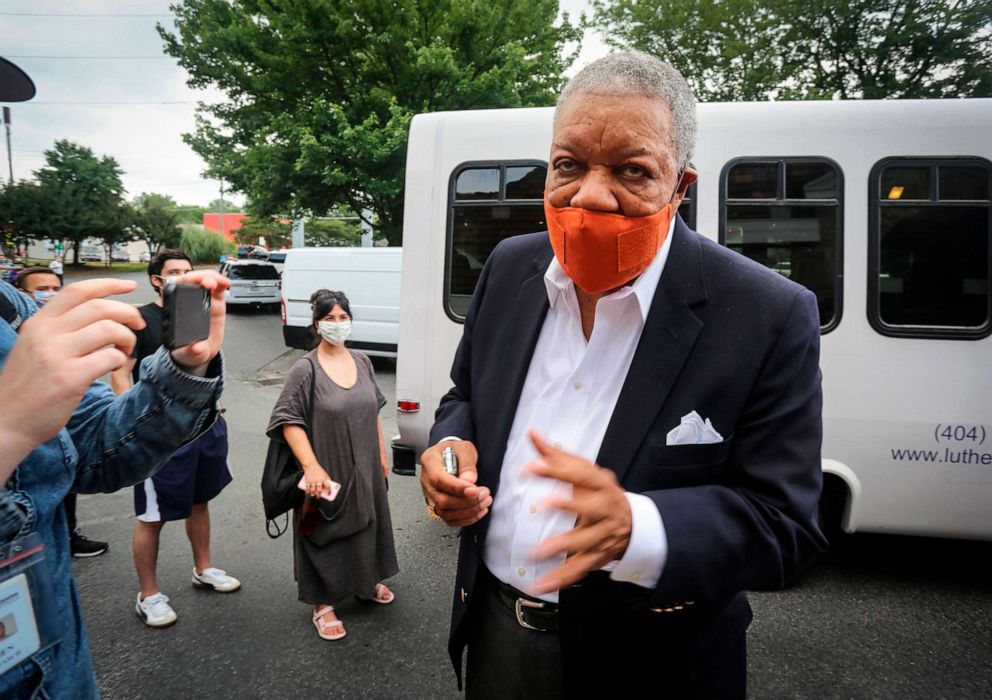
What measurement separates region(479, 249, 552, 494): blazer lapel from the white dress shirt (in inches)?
1.1

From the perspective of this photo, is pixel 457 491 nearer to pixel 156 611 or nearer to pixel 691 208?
pixel 156 611

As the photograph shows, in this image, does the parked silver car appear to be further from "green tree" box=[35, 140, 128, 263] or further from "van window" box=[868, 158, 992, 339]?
"green tree" box=[35, 140, 128, 263]

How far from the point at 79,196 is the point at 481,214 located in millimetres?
53193

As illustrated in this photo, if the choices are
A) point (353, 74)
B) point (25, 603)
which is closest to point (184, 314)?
point (25, 603)

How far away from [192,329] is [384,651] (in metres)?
2.68

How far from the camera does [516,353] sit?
1.63m

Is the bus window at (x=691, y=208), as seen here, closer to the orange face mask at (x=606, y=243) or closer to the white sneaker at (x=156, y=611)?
the orange face mask at (x=606, y=243)

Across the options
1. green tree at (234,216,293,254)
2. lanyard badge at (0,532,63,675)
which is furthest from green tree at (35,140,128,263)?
lanyard badge at (0,532,63,675)

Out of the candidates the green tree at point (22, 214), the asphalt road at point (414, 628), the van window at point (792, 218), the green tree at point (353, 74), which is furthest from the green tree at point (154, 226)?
the van window at point (792, 218)

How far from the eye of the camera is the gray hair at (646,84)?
1.38 m

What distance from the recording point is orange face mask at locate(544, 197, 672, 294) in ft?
4.74

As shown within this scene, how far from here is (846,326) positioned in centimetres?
378

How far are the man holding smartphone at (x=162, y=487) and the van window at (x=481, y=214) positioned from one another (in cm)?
187

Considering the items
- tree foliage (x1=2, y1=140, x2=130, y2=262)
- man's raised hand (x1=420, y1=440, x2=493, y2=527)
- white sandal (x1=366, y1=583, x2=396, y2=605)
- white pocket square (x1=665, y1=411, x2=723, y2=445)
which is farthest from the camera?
tree foliage (x1=2, y1=140, x2=130, y2=262)
